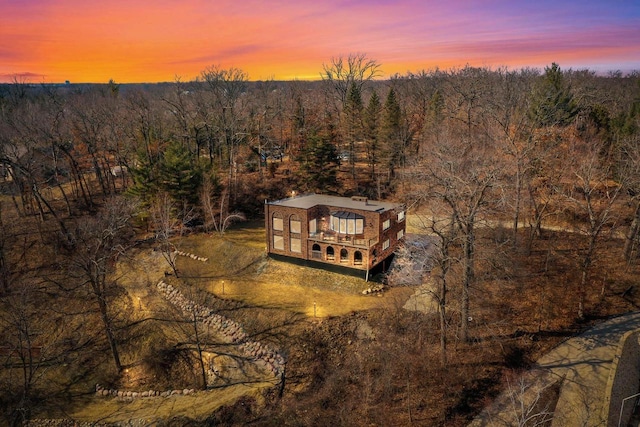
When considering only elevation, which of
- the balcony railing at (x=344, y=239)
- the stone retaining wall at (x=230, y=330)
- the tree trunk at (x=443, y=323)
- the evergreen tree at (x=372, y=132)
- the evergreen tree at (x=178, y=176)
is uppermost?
the evergreen tree at (x=372, y=132)

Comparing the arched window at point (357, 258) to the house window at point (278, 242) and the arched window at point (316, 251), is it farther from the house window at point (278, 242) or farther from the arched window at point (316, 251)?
the house window at point (278, 242)

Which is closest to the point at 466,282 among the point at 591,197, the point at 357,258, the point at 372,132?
the point at 357,258

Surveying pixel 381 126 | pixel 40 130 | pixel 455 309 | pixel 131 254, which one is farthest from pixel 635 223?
pixel 40 130

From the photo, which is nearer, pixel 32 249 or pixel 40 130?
pixel 32 249

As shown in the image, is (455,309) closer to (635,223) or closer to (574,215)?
(635,223)

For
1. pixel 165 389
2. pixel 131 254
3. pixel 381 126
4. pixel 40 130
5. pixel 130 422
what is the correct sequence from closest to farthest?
pixel 130 422 → pixel 165 389 → pixel 131 254 → pixel 40 130 → pixel 381 126

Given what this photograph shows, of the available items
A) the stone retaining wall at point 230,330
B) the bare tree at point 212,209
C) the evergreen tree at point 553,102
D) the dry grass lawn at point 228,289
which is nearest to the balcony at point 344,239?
the dry grass lawn at point 228,289

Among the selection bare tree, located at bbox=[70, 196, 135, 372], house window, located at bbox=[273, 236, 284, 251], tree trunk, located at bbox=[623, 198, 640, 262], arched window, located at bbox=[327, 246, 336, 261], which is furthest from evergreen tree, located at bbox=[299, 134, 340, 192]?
tree trunk, located at bbox=[623, 198, 640, 262]
